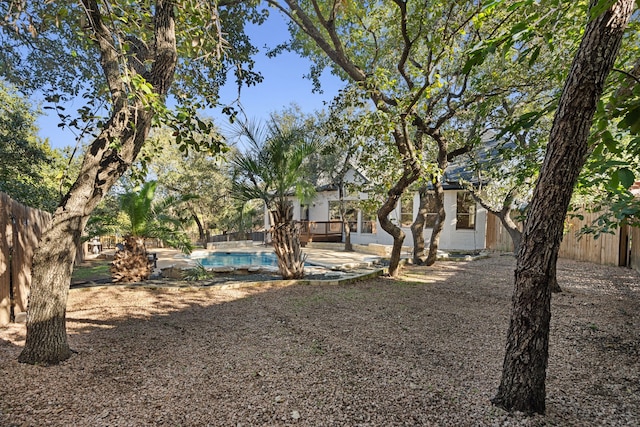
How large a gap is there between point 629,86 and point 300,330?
373 centimetres

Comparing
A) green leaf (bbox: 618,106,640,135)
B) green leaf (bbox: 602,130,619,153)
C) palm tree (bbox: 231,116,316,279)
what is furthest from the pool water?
green leaf (bbox: 618,106,640,135)

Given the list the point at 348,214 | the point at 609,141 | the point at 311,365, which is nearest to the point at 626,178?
A: the point at 609,141

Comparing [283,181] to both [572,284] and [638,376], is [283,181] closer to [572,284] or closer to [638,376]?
[638,376]

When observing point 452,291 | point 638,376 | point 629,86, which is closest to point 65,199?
point 629,86

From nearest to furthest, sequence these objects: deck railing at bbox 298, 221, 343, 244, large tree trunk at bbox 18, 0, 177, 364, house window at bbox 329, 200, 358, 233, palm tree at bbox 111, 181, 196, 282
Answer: large tree trunk at bbox 18, 0, 177, 364, palm tree at bbox 111, 181, 196, 282, house window at bbox 329, 200, 358, 233, deck railing at bbox 298, 221, 343, 244

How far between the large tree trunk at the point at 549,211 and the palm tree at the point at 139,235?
276 inches

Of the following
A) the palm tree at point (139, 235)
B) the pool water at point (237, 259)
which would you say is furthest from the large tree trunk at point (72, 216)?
the pool water at point (237, 259)

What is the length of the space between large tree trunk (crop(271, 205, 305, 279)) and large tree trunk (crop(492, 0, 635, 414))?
5.41 m

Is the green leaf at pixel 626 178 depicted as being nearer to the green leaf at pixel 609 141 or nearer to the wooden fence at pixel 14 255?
the green leaf at pixel 609 141

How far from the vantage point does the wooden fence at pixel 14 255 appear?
12.8 feet

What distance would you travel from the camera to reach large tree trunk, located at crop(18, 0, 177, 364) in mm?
2771

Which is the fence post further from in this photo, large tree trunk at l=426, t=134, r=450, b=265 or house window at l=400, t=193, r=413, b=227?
house window at l=400, t=193, r=413, b=227

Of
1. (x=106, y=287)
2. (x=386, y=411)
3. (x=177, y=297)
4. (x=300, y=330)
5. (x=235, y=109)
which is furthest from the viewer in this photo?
(x=106, y=287)

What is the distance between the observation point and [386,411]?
2240 millimetres
